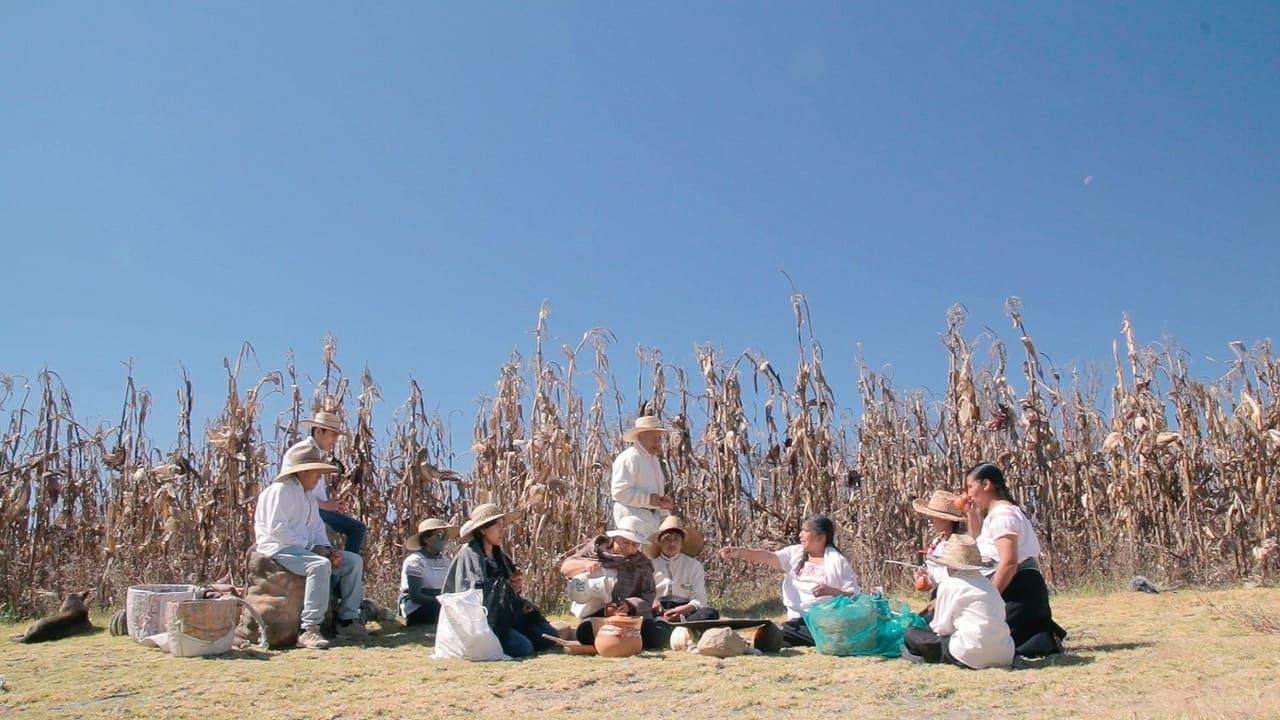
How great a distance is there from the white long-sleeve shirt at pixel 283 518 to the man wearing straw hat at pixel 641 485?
7.28 feet

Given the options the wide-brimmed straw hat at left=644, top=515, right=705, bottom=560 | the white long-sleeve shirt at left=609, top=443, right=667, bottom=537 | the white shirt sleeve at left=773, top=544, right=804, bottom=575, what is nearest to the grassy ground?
the white shirt sleeve at left=773, top=544, right=804, bottom=575

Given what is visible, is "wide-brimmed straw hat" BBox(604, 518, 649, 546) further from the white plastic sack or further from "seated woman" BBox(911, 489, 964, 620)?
"seated woman" BBox(911, 489, 964, 620)

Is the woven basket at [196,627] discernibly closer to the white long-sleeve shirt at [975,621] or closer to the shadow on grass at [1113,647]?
the white long-sleeve shirt at [975,621]

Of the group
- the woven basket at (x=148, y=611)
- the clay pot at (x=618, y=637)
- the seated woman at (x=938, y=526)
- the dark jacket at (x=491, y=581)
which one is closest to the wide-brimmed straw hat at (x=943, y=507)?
the seated woman at (x=938, y=526)

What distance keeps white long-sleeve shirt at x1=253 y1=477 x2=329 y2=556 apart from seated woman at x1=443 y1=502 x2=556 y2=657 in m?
1.16

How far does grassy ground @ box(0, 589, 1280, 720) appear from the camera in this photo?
433cm

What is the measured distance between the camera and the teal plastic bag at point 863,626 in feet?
18.9

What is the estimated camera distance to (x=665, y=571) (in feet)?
23.4

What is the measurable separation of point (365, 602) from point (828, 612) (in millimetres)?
3770

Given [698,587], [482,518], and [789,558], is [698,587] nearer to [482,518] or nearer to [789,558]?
[789,558]

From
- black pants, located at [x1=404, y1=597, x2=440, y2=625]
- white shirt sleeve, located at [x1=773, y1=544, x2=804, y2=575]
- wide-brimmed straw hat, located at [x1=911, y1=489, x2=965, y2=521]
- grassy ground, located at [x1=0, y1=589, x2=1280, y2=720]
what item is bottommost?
grassy ground, located at [x1=0, y1=589, x2=1280, y2=720]

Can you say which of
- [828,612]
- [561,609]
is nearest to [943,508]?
[828,612]

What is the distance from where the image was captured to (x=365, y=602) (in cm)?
766

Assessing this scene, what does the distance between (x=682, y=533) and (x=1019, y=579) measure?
244cm
